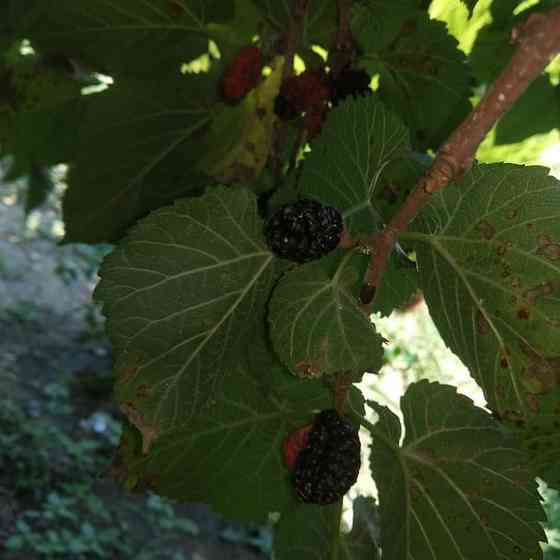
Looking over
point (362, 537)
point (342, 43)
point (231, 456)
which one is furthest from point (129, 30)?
point (362, 537)

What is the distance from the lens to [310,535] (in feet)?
2.21

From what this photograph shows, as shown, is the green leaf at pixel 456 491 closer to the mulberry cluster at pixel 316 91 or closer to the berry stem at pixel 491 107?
the berry stem at pixel 491 107

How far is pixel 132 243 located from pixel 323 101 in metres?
0.32

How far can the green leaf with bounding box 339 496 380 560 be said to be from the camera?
69 centimetres

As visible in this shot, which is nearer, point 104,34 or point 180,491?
point 180,491

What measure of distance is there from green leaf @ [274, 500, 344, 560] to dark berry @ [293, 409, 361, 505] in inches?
2.2

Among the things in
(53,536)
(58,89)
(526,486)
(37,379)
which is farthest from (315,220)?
(37,379)

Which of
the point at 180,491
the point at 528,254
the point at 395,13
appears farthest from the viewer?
the point at 395,13

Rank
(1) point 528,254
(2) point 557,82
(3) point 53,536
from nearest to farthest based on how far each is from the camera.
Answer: (1) point 528,254
(2) point 557,82
(3) point 53,536

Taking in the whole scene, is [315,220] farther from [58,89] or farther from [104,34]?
[58,89]

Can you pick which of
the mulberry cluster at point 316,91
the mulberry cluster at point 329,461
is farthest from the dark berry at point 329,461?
the mulberry cluster at point 316,91

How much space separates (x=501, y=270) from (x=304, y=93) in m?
0.34

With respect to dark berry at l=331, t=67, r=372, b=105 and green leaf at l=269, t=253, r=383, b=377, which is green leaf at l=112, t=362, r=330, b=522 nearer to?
green leaf at l=269, t=253, r=383, b=377

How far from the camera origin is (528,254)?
554 mm
